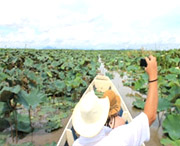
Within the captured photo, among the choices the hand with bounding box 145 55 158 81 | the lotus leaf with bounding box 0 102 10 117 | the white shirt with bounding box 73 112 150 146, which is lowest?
the lotus leaf with bounding box 0 102 10 117

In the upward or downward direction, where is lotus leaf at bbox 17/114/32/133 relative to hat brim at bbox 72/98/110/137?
downward

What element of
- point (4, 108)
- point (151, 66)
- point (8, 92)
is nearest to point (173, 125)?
point (151, 66)

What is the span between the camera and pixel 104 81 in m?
6.04

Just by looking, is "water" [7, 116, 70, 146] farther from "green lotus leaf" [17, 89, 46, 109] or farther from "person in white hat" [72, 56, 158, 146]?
"person in white hat" [72, 56, 158, 146]

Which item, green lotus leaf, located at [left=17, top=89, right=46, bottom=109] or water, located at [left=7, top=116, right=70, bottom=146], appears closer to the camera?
green lotus leaf, located at [left=17, top=89, right=46, bottom=109]

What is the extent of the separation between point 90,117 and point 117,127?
0.66ft

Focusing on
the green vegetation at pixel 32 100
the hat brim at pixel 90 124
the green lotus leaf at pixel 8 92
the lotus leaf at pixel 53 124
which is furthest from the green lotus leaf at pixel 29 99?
the hat brim at pixel 90 124

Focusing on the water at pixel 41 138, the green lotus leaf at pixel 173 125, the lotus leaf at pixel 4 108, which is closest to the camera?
the green lotus leaf at pixel 173 125

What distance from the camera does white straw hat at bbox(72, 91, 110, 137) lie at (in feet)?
4.76

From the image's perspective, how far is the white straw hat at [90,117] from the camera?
1.45m

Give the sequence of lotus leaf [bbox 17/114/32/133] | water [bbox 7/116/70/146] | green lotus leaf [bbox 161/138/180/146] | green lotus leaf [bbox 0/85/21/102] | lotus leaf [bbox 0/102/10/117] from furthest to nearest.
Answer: lotus leaf [bbox 17/114/32/133] < water [bbox 7/116/70/146] < lotus leaf [bbox 0/102/10/117] < green lotus leaf [bbox 0/85/21/102] < green lotus leaf [bbox 161/138/180/146]

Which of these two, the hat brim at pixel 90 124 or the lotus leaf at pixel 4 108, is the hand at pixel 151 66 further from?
the lotus leaf at pixel 4 108

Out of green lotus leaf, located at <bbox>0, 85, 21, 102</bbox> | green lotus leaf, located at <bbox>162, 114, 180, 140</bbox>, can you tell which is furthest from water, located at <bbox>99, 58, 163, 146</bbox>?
green lotus leaf, located at <bbox>0, 85, 21, 102</bbox>

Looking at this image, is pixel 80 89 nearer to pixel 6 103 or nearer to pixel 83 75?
pixel 83 75
